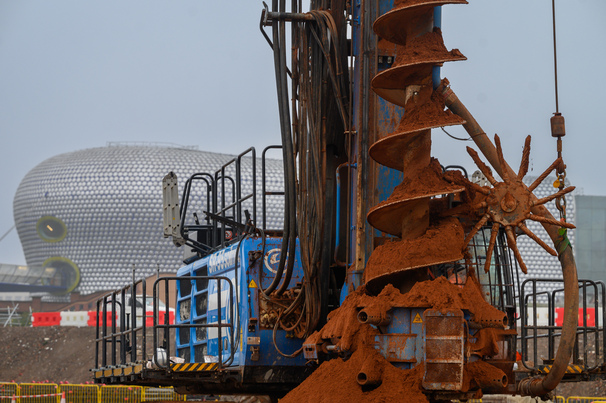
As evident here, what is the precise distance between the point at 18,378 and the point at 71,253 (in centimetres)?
7691

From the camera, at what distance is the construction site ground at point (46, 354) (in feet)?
131

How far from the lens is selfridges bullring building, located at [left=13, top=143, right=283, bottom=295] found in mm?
114500

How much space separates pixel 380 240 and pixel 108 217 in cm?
11148

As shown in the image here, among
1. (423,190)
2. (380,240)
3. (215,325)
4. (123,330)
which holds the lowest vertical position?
(123,330)

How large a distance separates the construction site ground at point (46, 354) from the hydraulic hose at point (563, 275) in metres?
32.9

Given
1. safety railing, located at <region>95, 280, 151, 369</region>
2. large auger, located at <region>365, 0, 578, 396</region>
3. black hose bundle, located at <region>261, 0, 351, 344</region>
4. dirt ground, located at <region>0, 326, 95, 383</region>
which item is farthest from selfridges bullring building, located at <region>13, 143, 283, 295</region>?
large auger, located at <region>365, 0, 578, 396</region>

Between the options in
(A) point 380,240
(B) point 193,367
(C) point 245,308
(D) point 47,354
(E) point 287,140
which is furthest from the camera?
(D) point 47,354

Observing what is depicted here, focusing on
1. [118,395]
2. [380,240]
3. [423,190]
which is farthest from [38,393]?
[423,190]

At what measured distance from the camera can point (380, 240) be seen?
808 cm

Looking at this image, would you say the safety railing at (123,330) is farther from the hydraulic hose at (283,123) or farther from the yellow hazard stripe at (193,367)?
the hydraulic hose at (283,123)

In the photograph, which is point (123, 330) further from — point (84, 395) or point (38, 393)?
point (38, 393)

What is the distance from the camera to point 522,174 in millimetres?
7535

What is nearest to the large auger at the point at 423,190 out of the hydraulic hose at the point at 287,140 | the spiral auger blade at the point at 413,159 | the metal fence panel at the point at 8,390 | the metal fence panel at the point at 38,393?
the spiral auger blade at the point at 413,159

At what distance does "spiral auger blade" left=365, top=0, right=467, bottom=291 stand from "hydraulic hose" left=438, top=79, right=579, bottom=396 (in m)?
0.35
